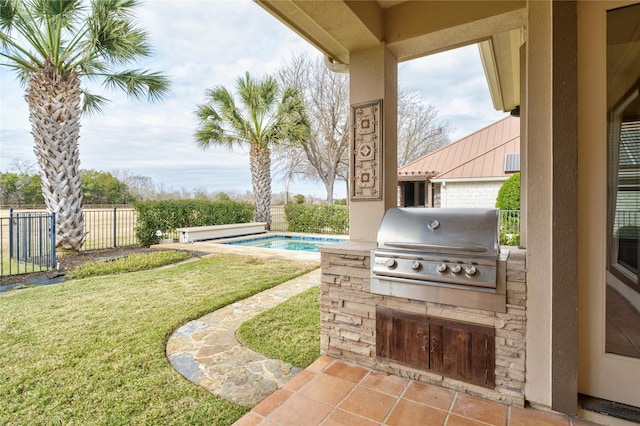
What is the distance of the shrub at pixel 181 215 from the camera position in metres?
9.92

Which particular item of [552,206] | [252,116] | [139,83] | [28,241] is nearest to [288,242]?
[252,116]

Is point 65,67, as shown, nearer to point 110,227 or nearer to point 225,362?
point 110,227

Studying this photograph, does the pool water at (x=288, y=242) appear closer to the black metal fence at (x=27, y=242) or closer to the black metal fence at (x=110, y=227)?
the black metal fence at (x=110, y=227)

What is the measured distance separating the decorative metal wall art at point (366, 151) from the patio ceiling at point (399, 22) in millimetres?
626

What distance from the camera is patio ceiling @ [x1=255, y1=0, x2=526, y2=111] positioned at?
2662 millimetres

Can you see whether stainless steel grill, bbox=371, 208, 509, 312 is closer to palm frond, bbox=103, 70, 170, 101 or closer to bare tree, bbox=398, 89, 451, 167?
palm frond, bbox=103, 70, 170, 101

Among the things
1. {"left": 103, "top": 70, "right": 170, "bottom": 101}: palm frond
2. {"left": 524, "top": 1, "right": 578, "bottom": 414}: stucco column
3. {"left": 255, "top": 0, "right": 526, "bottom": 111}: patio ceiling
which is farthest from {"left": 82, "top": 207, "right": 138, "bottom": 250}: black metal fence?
{"left": 524, "top": 1, "right": 578, "bottom": 414}: stucco column

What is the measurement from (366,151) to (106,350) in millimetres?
3228

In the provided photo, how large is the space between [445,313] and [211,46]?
20127mm

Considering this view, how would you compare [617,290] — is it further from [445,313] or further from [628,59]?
[628,59]

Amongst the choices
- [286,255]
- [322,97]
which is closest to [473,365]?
[286,255]

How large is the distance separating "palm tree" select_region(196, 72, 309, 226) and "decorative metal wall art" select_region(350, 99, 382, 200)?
30.2ft

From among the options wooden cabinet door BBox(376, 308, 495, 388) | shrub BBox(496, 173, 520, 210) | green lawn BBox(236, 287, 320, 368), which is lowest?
green lawn BBox(236, 287, 320, 368)

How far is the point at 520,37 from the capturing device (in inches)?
146
